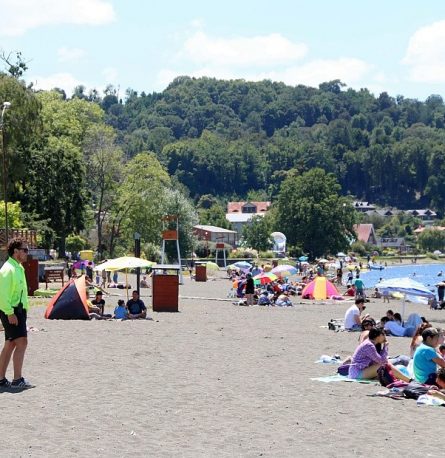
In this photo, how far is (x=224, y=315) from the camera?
2792 cm

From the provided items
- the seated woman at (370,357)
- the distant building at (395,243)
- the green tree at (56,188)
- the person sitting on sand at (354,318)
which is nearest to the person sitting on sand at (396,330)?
the person sitting on sand at (354,318)

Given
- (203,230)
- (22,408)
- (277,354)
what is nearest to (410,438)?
(22,408)

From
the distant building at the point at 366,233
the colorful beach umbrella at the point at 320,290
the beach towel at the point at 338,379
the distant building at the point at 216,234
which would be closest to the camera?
the beach towel at the point at 338,379

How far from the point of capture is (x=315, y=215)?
112 metres

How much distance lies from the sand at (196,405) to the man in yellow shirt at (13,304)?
0.47 meters

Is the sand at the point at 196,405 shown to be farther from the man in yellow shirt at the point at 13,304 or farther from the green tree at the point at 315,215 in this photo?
the green tree at the point at 315,215

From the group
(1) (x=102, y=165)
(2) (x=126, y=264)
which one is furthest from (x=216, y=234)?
(2) (x=126, y=264)

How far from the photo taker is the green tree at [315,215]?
11169 centimetres

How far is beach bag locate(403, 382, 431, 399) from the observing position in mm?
12398

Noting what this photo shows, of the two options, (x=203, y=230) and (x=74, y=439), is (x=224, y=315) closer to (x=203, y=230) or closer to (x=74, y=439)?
(x=74, y=439)

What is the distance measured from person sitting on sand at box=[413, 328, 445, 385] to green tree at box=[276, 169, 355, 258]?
322 feet

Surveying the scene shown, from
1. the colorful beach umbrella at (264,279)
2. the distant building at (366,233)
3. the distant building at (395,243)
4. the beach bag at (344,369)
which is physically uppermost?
the beach bag at (344,369)

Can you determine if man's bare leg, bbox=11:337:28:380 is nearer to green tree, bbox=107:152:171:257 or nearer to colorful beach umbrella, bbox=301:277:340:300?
colorful beach umbrella, bbox=301:277:340:300

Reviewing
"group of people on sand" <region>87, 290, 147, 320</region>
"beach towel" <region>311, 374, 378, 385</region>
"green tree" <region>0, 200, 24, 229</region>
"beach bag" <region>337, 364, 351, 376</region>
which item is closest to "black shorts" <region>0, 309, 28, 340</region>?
"beach towel" <region>311, 374, 378, 385</region>
